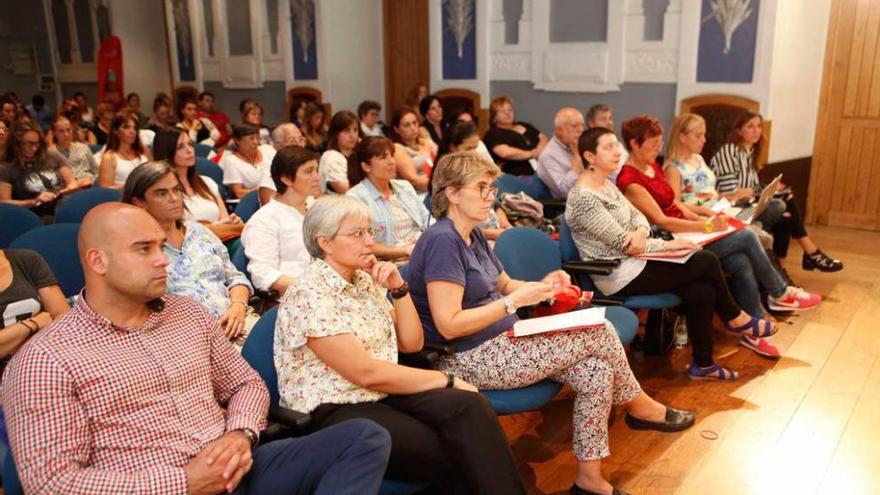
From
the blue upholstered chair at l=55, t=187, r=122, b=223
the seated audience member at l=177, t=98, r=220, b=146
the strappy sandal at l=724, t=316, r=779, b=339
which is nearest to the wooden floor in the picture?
the strappy sandal at l=724, t=316, r=779, b=339

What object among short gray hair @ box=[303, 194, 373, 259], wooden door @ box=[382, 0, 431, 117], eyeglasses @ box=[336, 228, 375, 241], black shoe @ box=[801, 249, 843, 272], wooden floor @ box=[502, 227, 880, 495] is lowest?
wooden floor @ box=[502, 227, 880, 495]

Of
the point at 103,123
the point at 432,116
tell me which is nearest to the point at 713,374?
the point at 432,116

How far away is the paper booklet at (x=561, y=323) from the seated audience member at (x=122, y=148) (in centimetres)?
335

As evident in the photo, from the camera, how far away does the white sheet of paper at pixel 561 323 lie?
219cm

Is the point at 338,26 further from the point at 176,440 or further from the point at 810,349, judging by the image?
the point at 176,440

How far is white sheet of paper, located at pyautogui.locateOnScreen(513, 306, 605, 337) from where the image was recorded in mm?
2193

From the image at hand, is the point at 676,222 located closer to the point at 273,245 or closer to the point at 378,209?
the point at 378,209

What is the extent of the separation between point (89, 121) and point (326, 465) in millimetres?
9018

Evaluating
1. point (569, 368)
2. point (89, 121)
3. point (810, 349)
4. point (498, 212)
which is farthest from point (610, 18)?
point (89, 121)

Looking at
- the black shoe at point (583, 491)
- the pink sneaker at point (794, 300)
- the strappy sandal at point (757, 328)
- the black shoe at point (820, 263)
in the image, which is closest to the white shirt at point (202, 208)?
the black shoe at point (583, 491)

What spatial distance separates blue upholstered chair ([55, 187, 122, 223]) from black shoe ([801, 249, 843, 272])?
4.32 metres

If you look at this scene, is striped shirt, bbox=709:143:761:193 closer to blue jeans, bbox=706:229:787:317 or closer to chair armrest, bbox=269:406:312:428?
blue jeans, bbox=706:229:787:317

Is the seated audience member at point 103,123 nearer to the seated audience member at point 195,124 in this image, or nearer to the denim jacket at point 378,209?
the seated audience member at point 195,124

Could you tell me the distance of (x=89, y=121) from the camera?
364 inches
